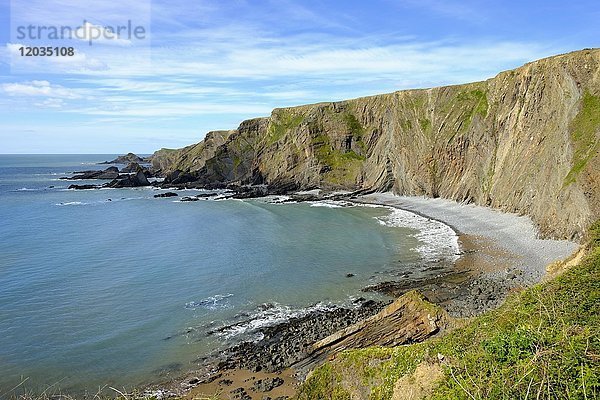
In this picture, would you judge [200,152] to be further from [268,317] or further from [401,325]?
[401,325]

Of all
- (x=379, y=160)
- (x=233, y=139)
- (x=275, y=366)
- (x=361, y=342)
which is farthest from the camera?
(x=233, y=139)

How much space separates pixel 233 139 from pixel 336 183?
108 ft

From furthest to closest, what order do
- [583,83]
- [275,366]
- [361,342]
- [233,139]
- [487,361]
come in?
[233,139] → [583,83] → [275,366] → [361,342] → [487,361]

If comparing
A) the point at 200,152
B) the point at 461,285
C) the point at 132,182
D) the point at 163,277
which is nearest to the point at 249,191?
the point at 200,152

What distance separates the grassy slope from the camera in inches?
235

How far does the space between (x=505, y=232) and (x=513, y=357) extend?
123 ft

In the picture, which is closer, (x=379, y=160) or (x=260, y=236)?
(x=260, y=236)

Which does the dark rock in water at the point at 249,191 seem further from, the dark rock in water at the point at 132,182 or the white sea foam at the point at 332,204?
the dark rock in water at the point at 132,182

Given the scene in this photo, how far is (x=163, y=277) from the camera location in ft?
108

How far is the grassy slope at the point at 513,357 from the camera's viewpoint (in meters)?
5.98

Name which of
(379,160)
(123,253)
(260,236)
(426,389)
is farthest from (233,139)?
(426,389)

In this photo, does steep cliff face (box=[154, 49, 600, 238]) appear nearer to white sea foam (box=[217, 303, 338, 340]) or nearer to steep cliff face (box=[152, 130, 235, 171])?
steep cliff face (box=[152, 130, 235, 171])

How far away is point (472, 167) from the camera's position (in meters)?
56.1

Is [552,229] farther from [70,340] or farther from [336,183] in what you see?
[336,183]
